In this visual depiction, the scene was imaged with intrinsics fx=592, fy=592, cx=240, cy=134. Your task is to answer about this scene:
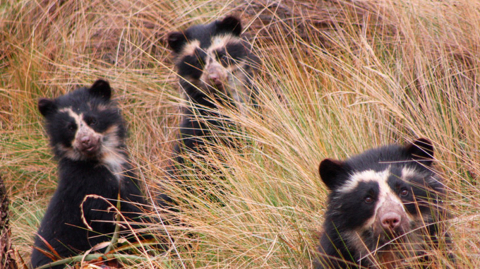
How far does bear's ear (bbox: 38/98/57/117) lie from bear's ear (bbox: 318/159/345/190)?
2817 millimetres

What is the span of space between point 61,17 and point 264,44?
3.01 meters

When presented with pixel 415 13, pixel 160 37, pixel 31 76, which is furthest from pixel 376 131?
pixel 31 76

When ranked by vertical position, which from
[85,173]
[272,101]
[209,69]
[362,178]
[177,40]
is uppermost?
[177,40]

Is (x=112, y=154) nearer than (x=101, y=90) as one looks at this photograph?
Yes

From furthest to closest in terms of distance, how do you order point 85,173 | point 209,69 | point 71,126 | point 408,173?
point 209,69 → point 71,126 → point 85,173 → point 408,173

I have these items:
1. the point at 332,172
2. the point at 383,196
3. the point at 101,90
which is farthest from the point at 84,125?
the point at 383,196

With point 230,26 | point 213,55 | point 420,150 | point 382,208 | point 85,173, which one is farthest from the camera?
point 230,26

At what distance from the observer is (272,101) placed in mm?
5254

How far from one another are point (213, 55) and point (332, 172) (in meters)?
2.75

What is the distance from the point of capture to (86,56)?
7.49 meters

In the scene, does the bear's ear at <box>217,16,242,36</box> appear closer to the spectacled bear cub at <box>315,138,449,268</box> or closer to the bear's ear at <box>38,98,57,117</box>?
the bear's ear at <box>38,98,57,117</box>

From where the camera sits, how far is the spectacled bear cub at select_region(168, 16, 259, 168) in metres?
5.74

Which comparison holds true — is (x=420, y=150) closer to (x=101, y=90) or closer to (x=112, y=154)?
(x=112, y=154)

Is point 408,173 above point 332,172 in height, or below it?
below
